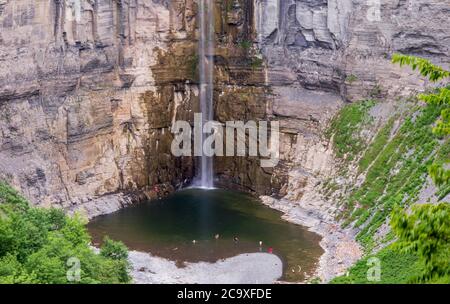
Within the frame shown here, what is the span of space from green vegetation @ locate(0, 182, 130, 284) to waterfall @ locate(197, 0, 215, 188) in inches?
851

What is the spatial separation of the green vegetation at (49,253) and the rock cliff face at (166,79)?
12942mm

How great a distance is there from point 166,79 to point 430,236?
1834 inches

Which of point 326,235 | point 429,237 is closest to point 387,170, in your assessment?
point 326,235

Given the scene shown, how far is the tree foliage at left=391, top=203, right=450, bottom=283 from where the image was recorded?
50.9 ft

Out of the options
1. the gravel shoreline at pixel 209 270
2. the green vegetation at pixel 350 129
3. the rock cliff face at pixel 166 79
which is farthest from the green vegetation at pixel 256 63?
the gravel shoreline at pixel 209 270

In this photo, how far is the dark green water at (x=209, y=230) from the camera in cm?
4728

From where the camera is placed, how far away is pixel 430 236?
15.6 metres

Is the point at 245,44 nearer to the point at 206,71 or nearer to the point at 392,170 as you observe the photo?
the point at 206,71

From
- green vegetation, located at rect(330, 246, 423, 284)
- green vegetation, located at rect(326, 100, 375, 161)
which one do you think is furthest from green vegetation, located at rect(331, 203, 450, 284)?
green vegetation, located at rect(326, 100, 375, 161)

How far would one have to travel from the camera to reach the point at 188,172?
6209cm
